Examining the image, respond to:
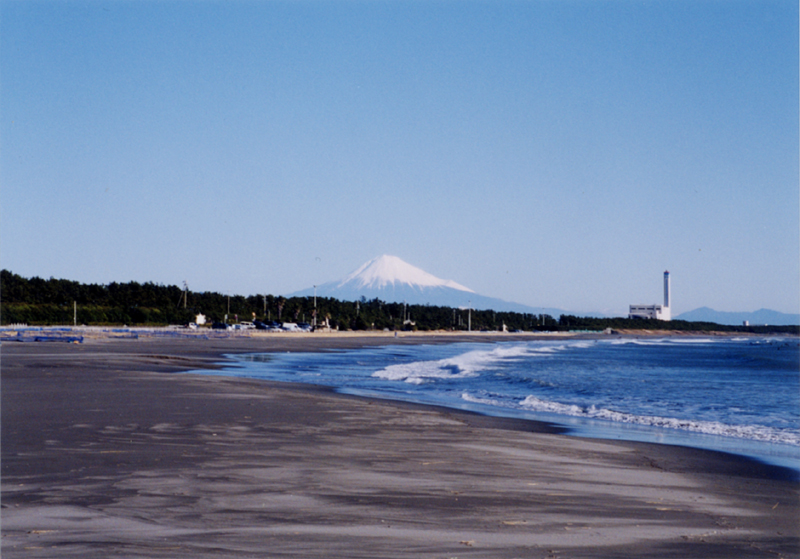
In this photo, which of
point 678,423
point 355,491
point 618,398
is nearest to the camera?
point 355,491

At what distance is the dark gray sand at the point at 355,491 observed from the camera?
616cm

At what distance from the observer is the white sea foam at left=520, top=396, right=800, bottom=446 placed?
1625 centimetres

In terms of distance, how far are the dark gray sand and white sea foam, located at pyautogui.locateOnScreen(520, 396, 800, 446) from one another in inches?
150

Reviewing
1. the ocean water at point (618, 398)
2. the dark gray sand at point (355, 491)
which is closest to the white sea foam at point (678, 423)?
the ocean water at point (618, 398)

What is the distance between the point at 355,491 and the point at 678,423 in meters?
12.8

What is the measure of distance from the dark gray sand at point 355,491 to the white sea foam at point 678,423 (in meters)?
3.81

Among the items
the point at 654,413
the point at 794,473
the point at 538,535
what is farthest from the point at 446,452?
the point at 654,413

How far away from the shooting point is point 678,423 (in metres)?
18.2

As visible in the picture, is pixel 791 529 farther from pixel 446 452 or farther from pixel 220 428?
pixel 220 428

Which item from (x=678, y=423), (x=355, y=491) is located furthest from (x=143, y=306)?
(x=355, y=491)

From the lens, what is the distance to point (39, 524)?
6.32 m

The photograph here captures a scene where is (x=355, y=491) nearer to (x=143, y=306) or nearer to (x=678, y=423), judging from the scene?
(x=678, y=423)

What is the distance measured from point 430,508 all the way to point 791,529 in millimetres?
3807

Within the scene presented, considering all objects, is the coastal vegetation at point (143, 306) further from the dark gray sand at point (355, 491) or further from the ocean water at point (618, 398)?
the dark gray sand at point (355, 491)
